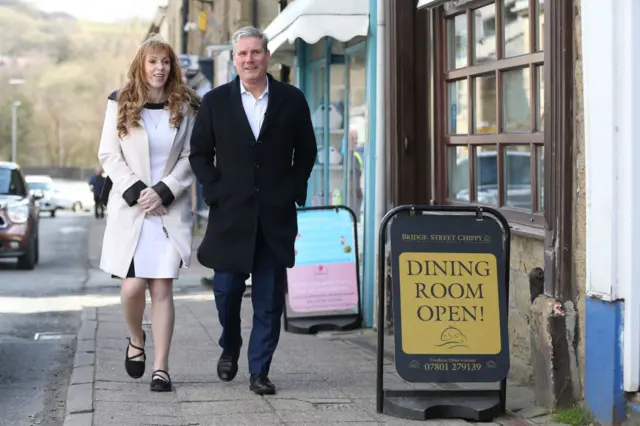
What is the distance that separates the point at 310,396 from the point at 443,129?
2.91m

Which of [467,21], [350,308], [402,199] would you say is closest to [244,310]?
[350,308]

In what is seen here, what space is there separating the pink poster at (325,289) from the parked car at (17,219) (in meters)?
9.44

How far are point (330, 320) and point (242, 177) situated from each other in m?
3.50

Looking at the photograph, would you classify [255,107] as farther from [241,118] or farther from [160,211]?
[160,211]

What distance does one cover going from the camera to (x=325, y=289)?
9.57m

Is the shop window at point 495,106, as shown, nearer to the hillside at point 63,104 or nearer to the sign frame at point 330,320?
the sign frame at point 330,320

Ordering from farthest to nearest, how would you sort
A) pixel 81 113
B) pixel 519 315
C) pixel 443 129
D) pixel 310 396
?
1. pixel 81 113
2. pixel 443 129
3. pixel 519 315
4. pixel 310 396

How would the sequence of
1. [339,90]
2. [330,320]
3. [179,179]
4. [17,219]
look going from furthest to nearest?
[17,219], [339,90], [330,320], [179,179]

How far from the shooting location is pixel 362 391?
660 centimetres

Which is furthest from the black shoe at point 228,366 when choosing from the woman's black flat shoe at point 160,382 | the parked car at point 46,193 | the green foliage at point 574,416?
the parked car at point 46,193

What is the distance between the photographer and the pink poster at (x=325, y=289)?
9.56 metres

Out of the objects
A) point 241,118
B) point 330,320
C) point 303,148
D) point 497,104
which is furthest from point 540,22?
point 330,320

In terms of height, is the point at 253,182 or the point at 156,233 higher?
the point at 253,182

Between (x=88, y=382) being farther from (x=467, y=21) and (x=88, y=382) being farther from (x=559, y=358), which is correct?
(x=467, y=21)
